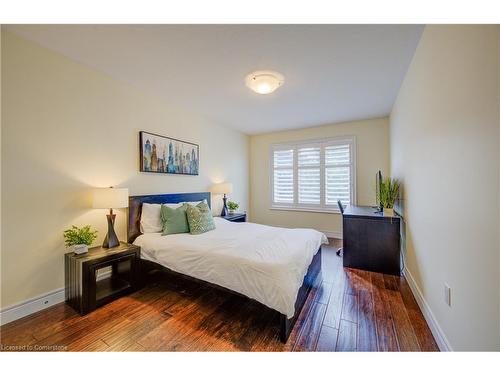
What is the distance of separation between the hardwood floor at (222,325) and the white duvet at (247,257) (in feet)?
0.97

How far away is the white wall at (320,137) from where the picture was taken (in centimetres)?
398

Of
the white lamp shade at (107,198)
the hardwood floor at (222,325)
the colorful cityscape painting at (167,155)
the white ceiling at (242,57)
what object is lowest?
the hardwood floor at (222,325)

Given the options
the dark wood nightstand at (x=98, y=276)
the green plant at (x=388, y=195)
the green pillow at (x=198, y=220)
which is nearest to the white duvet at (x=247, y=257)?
the green pillow at (x=198, y=220)

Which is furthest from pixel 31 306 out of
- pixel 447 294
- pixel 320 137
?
pixel 320 137

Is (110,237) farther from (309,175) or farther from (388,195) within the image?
(309,175)

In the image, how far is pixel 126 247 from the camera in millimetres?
2211

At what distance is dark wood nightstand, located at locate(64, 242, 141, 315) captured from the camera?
71.9 inches

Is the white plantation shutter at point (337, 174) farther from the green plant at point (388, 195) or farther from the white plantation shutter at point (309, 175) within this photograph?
the green plant at point (388, 195)

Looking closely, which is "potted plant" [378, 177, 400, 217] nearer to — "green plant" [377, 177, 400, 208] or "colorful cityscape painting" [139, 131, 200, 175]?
"green plant" [377, 177, 400, 208]

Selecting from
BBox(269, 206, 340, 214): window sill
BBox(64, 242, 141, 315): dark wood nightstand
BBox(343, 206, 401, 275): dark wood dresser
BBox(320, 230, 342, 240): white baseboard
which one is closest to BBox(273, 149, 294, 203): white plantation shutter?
BBox(269, 206, 340, 214): window sill

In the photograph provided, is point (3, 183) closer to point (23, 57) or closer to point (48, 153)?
point (48, 153)

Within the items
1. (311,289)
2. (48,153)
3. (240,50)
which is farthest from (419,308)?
(48,153)
